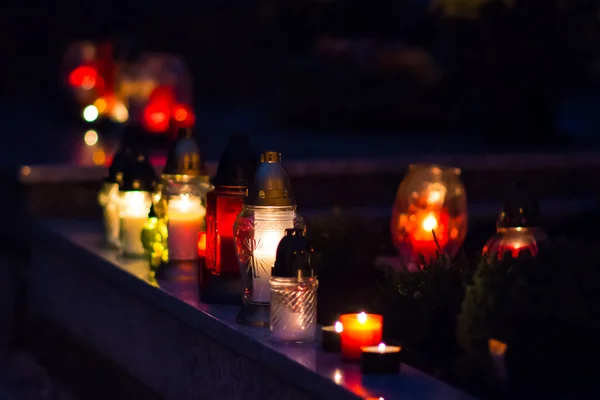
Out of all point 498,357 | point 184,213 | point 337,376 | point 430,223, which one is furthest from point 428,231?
point 337,376

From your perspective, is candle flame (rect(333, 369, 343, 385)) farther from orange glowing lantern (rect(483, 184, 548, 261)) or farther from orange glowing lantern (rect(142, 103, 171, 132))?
orange glowing lantern (rect(142, 103, 171, 132))

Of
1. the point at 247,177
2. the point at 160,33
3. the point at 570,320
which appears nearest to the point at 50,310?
the point at 247,177

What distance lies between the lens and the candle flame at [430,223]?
528 cm

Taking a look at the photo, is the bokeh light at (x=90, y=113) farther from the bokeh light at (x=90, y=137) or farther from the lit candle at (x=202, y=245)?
the lit candle at (x=202, y=245)

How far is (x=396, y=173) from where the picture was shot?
862 centimetres

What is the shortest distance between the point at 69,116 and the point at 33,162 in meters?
4.67

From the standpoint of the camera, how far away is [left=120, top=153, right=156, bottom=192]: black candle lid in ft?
18.0

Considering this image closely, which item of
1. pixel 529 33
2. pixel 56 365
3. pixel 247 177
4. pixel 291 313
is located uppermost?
pixel 529 33

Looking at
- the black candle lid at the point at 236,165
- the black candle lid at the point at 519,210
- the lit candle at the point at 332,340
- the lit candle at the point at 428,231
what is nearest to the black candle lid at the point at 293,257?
the lit candle at the point at 332,340

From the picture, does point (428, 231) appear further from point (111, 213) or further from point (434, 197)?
point (111, 213)

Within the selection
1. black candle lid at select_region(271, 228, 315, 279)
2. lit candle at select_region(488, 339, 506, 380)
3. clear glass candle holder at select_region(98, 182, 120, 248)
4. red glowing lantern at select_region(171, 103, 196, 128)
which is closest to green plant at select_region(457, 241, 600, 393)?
lit candle at select_region(488, 339, 506, 380)

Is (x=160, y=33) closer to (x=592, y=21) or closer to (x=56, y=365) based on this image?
(x=592, y=21)

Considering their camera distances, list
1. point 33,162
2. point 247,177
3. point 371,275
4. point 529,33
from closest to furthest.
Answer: point 247,177, point 371,275, point 33,162, point 529,33

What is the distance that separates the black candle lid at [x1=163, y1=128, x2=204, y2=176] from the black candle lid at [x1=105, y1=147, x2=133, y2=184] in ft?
2.23
